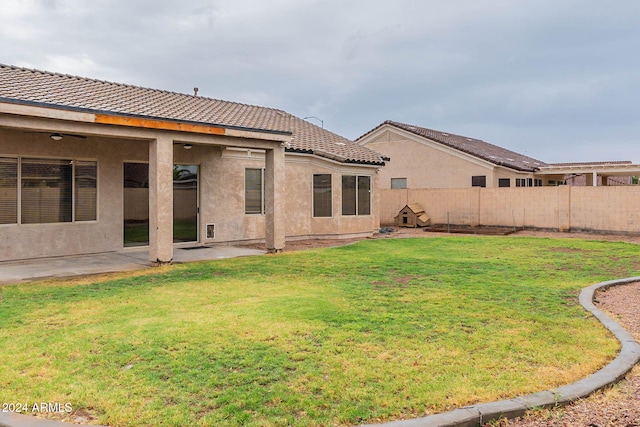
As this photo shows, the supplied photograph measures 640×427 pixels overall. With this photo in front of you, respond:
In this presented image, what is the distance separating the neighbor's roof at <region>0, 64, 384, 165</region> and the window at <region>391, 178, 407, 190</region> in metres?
Answer: 9.49

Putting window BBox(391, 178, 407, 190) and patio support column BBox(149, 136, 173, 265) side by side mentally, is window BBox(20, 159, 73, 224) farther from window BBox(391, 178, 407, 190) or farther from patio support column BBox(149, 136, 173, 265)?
window BBox(391, 178, 407, 190)

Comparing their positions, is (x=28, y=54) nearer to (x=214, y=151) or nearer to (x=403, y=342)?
(x=214, y=151)

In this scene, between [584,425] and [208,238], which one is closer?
[584,425]

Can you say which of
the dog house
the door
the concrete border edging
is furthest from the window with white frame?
the dog house

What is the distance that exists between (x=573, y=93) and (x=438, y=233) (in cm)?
1194

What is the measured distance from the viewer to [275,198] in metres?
13.4

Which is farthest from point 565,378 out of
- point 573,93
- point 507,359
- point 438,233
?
point 573,93

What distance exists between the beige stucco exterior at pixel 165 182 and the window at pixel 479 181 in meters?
10.8

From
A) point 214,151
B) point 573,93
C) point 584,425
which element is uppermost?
point 573,93

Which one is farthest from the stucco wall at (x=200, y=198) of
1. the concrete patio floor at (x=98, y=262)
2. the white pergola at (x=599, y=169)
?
the white pergola at (x=599, y=169)

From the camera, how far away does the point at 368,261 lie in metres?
11.9

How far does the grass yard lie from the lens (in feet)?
12.3

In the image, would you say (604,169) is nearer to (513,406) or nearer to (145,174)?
(145,174)

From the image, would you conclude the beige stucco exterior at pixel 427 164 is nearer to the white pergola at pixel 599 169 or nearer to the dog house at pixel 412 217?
the white pergola at pixel 599 169
